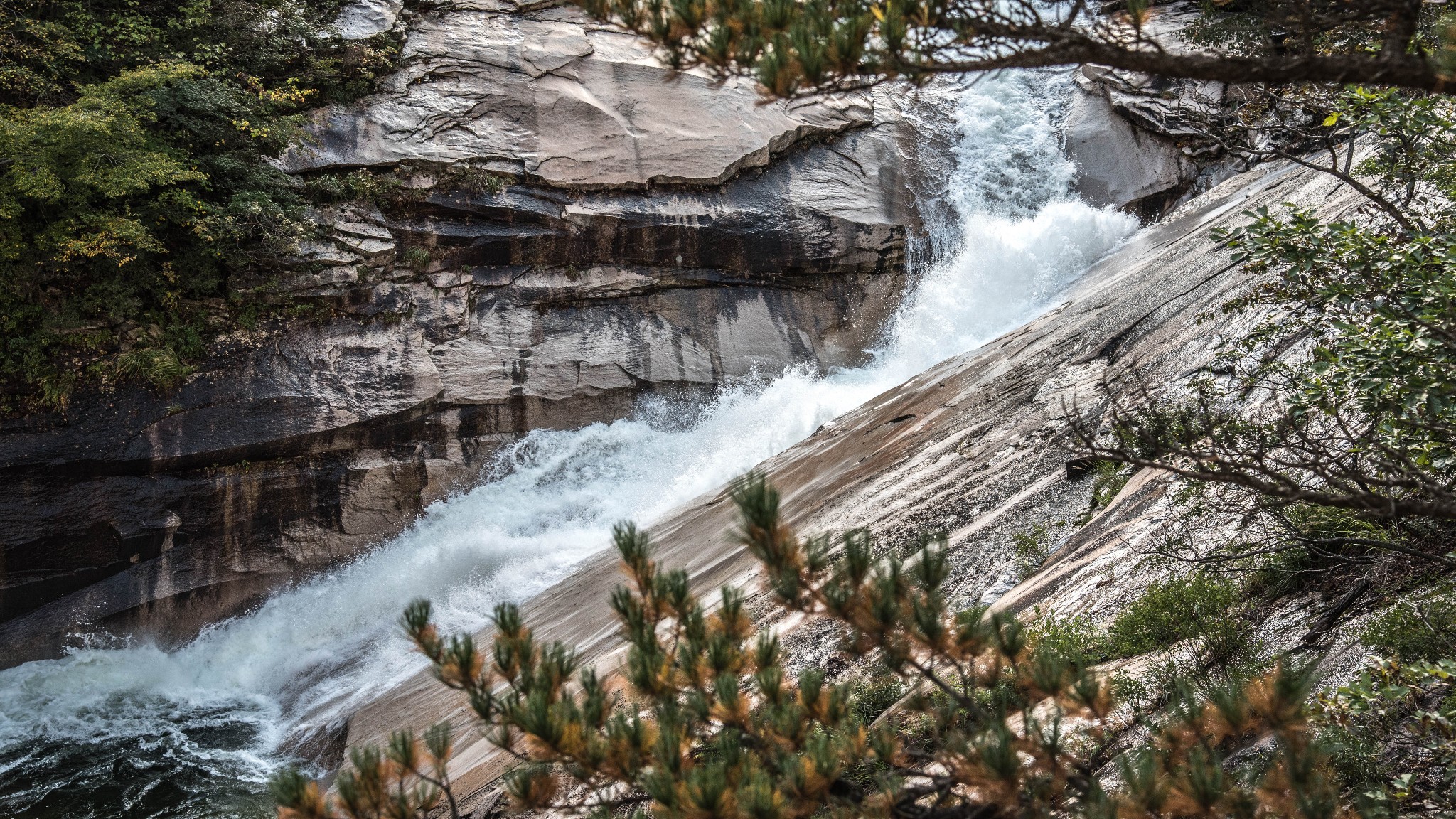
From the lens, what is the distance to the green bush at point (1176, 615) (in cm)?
401

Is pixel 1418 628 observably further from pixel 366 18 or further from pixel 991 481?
pixel 366 18

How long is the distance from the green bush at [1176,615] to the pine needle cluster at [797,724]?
1.47m

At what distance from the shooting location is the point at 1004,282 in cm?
1531

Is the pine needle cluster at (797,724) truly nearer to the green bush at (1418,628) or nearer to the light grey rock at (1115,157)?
the green bush at (1418,628)

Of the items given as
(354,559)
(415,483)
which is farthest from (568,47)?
A: (354,559)

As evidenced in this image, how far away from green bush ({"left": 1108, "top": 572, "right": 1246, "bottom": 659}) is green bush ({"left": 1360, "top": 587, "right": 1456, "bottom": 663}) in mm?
593

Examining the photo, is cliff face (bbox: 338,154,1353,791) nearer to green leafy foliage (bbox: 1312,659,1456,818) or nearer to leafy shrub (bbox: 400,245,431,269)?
green leafy foliage (bbox: 1312,659,1456,818)

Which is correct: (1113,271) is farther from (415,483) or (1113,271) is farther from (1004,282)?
(415,483)

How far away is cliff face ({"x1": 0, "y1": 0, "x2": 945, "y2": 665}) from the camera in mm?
10859

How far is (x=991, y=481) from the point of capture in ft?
22.0

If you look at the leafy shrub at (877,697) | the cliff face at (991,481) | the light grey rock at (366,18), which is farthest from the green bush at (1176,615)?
the light grey rock at (366,18)

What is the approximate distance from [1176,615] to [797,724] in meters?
2.62

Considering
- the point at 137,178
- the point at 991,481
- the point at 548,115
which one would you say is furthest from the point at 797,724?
the point at 548,115

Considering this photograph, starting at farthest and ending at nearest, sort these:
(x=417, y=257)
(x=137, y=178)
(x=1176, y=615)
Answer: (x=417, y=257)
(x=137, y=178)
(x=1176, y=615)
